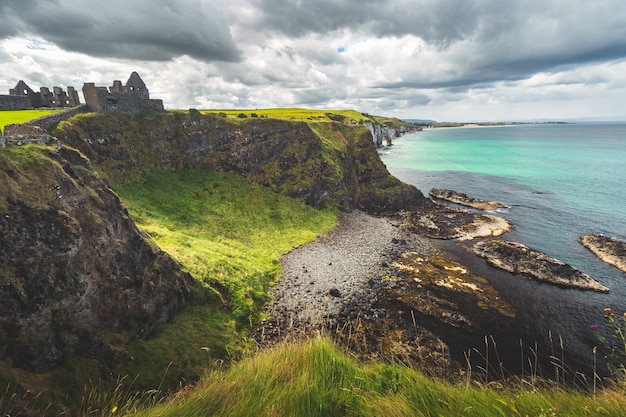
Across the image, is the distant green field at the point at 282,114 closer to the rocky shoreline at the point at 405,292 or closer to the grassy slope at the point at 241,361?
the grassy slope at the point at 241,361

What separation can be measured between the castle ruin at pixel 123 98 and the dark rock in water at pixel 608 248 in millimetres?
84675

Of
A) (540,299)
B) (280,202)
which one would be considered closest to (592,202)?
(540,299)

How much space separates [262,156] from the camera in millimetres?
67000

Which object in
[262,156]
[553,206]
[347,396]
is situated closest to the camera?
[347,396]

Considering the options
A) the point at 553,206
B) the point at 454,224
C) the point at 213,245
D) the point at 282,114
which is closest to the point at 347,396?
the point at 213,245

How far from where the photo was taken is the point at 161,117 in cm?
6312

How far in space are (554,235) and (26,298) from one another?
2612 inches

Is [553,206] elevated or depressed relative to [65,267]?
depressed

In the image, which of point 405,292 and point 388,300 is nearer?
point 388,300

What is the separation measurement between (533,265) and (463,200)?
36.1 m

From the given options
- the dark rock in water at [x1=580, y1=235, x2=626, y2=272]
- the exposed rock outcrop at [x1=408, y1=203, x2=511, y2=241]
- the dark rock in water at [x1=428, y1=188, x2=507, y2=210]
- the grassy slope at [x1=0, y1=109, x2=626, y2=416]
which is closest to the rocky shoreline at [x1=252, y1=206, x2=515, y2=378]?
the grassy slope at [x1=0, y1=109, x2=626, y2=416]

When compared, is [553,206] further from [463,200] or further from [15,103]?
[15,103]

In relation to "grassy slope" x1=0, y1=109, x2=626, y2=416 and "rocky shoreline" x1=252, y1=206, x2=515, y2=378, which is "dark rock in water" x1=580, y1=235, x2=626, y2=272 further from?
"grassy slope" x1=0, y1=109, x2=626, y2=416

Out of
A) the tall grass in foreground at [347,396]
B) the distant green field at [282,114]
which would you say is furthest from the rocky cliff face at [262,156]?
the tall grass in foreground at [347,396]
